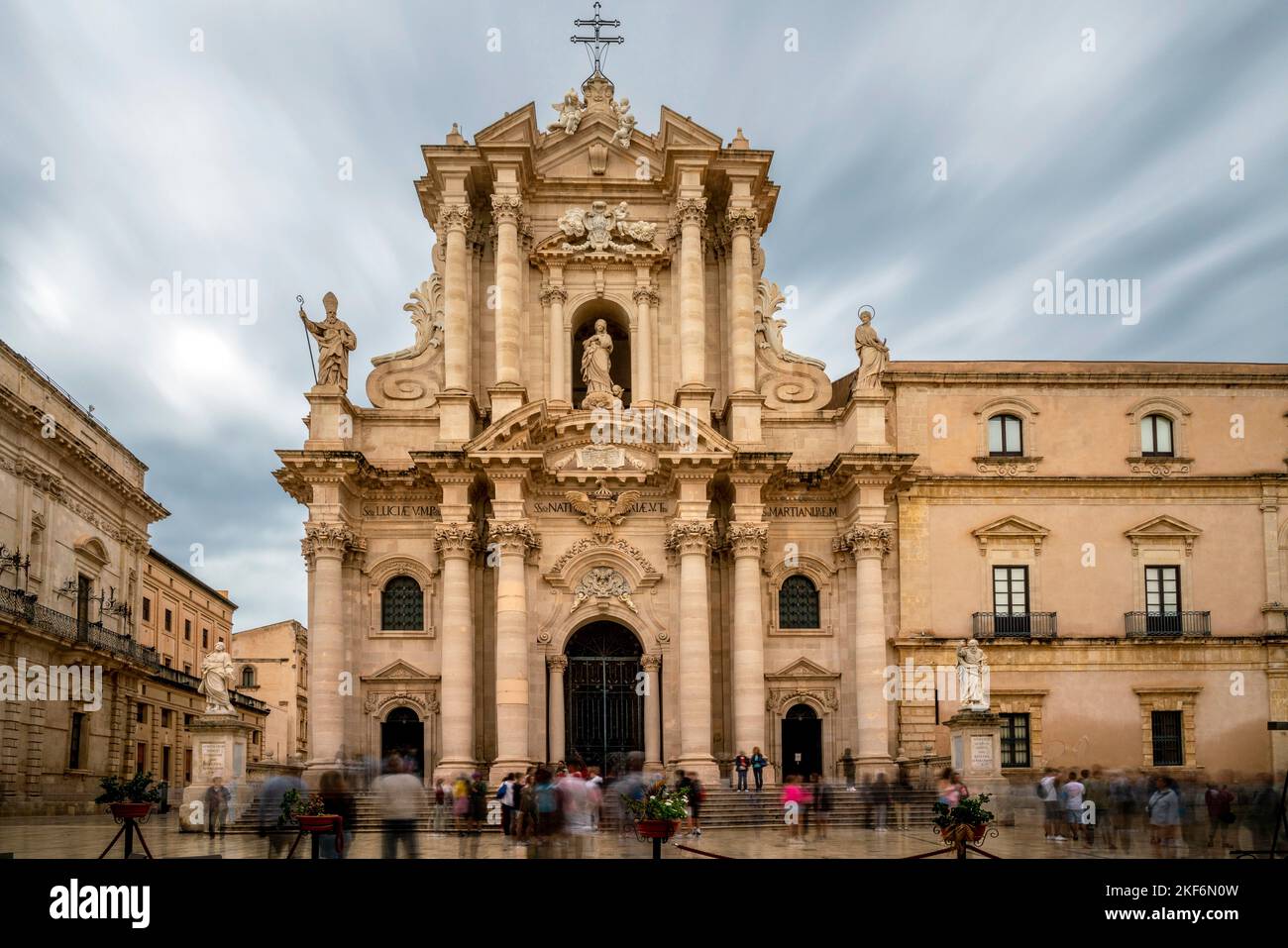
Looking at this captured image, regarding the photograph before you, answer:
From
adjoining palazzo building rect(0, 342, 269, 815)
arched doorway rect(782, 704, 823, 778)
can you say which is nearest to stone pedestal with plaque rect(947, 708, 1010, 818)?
arched doorway rect(782, 704, 823, 778)

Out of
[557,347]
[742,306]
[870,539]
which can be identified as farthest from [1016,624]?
[557,347]

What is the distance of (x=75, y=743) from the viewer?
146 feet

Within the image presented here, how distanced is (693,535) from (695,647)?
9.44 ft

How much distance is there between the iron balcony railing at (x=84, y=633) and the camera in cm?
3891

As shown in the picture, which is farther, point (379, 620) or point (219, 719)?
→ point (379, 620)

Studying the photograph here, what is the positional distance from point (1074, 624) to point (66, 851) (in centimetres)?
2540

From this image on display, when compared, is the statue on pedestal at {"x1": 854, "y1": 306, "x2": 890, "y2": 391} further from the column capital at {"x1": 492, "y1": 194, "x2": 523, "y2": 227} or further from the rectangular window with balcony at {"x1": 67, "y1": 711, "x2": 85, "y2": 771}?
the rectangular window with balcony at {"x1": 67, "y1": 711, "x2": 85, "y2": 771}

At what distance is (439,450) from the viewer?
33219mm

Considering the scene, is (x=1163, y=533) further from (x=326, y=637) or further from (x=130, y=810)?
(x=130, y=810)

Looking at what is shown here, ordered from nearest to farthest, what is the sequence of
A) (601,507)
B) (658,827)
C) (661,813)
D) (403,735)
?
1. (658,827)
2. (661,813)
3. (403,735)
4. (601,507)

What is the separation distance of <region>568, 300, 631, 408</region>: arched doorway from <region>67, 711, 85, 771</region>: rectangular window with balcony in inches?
851
